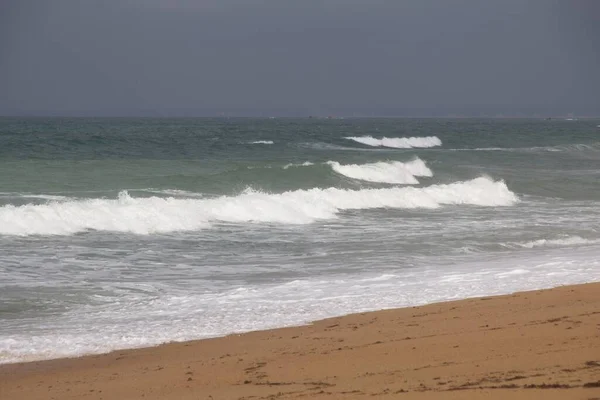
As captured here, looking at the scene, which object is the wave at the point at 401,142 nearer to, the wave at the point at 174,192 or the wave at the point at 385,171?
the wave at the point at 385,171

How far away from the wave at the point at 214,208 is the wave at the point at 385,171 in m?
5.16

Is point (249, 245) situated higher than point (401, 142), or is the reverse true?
point (249, 245)

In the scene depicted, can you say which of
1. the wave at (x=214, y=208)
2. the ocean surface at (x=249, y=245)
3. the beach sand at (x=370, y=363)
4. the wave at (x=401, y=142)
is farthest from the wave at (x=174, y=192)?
the wave at (x=401, y=142)

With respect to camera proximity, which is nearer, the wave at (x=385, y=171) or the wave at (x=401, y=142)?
the wave at (x=385, y=171)

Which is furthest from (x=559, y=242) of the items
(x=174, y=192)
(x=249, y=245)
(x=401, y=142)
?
(x=401, y=142)

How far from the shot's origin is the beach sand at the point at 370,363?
6309 mm

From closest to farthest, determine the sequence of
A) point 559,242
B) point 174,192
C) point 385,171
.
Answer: point 559,242
point 174,192
point 385,171

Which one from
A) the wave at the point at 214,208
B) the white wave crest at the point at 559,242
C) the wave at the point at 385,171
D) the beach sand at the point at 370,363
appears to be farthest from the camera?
the wave at the point at 385,171

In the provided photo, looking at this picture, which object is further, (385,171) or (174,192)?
(385,171)

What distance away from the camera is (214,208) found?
21.6 m

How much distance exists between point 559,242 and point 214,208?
28.0 ft

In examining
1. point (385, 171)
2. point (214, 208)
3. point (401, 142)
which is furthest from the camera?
point (401, 142)

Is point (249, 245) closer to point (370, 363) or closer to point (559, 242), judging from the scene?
point (559, 242)

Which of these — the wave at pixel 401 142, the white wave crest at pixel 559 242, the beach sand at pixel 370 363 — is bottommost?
the wave at pixel 401 142
